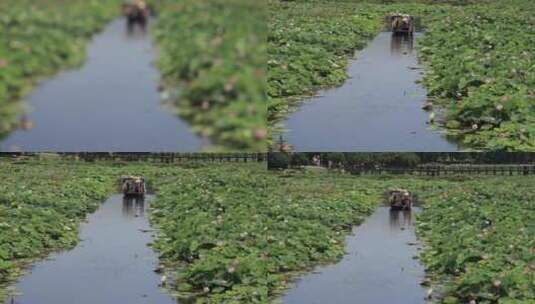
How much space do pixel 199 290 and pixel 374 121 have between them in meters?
3.39

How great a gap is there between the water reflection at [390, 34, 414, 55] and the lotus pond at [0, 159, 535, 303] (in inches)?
67.2

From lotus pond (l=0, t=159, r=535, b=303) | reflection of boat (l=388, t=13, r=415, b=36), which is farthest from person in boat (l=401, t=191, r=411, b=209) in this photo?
reflection of boat (l=388, t=13, r=415, b=36)

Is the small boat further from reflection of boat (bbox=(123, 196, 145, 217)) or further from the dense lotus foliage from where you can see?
the dense lotus foliage

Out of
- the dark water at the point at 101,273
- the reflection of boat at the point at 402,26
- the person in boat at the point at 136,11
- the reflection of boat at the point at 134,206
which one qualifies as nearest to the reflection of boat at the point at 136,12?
the person in boat at the point at 136,11

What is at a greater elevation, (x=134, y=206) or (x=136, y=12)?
A: (x=136, y=12)

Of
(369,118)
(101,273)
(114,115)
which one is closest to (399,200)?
(101,273)

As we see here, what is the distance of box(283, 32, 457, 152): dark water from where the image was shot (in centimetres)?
564

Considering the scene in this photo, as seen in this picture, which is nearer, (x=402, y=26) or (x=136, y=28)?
(x=136, y=28)

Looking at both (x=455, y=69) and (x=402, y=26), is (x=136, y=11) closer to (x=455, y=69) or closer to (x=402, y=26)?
(x=455, y=69)

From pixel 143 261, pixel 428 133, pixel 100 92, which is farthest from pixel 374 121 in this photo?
pixel 143 261

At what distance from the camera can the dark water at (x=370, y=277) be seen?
908 cm

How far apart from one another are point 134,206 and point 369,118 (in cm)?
973

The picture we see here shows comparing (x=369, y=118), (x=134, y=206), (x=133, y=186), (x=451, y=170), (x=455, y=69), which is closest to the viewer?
(x=369, y=118)

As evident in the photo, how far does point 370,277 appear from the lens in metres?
9.93
